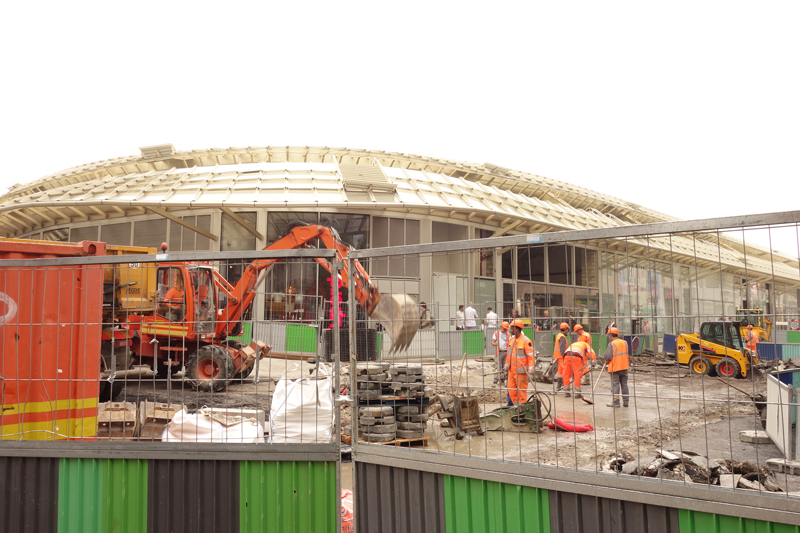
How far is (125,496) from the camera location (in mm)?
3777

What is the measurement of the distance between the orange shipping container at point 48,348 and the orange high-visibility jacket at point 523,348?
3.47 metres

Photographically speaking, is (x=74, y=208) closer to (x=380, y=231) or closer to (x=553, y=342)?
(x=380, y=231)

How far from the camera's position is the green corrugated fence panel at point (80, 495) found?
3.80 m

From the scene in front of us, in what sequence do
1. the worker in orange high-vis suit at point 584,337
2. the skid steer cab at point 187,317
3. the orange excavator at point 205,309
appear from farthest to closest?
the skid steer cab at point 187,317
the orange excavator at point 205,309
the worker in orange high-vis suit at point 584,337

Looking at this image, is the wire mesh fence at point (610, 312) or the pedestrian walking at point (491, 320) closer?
the wire mesh fence at point (610, 312)

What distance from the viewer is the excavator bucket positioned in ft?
11.9

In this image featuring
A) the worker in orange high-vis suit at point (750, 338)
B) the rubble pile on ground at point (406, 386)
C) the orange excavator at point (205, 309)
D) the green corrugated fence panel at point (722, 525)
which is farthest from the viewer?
the orange excavator at point (205, 309)

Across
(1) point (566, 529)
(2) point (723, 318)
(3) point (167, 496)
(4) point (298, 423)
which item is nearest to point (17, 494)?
(3) point (167, 496)

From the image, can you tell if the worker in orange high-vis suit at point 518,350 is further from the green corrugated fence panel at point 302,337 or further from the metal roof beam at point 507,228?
the metal roof beam at point 507,228

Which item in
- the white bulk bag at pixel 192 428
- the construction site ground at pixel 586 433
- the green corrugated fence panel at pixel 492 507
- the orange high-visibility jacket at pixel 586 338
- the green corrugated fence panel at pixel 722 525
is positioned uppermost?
the orange high-visibility jacket at pixel 586 338

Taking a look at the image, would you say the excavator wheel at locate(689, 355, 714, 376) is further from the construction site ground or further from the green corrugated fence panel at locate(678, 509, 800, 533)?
the construction site ground

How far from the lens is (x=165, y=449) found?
3734 mm

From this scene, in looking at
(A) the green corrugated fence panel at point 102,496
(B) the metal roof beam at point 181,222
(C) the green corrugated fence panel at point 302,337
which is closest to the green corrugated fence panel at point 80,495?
(A) the green corrugated fence panel at point 102,496

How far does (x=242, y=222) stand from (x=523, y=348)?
55.9 feet
